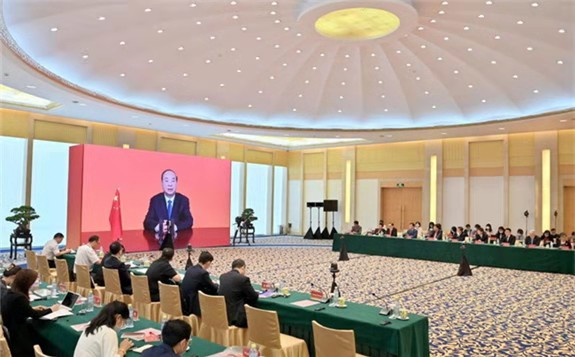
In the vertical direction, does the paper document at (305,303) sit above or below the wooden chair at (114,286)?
above

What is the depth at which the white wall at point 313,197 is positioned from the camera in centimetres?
2161

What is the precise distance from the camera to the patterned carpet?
545 centimetres

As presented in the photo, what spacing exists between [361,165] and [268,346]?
A: 16992 mm

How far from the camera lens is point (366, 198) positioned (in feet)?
66.5

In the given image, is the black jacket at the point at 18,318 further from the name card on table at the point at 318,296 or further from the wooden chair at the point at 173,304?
the name card on table at the point at 318,296

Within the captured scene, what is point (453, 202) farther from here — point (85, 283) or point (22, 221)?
point (22, 221)

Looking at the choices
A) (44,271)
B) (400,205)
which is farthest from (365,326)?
(400,205)

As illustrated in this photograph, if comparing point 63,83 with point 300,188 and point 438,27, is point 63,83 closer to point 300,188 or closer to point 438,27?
point 438,27

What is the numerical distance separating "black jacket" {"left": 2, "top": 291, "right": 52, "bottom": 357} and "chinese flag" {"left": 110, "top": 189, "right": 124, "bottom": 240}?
950 centimetres

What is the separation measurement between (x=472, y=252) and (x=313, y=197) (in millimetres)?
10635

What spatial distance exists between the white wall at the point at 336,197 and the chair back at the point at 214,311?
16587 millimetres

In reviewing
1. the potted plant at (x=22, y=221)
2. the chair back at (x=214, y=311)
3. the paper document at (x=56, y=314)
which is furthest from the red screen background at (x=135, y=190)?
the chair back at (x=214, y=311)

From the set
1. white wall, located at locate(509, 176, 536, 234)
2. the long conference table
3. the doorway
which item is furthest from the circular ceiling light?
the doorway

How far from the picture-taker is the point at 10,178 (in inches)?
538
